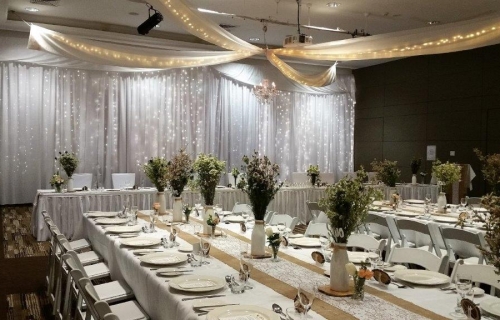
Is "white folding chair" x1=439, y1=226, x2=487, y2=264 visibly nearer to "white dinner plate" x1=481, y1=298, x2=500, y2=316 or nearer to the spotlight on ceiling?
"white dinner plate" x1=481, y1=298, x2=500, y2=316

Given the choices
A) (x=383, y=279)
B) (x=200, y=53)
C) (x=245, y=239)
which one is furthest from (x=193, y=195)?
(x=383, y=279)

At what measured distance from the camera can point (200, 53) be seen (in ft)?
21.1

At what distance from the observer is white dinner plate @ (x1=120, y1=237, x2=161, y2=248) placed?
3.73 meters

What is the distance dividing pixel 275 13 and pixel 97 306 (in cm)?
767

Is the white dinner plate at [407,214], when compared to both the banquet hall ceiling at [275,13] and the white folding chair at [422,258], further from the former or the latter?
the banquet hall ceiling at [275,13]

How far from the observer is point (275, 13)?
29.7 ft

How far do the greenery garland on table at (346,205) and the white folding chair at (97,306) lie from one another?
46.5 inches

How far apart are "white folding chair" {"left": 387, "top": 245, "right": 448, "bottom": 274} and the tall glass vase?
91cm

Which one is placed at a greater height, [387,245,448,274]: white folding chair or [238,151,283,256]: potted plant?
[238,151,283,256]: potted plant

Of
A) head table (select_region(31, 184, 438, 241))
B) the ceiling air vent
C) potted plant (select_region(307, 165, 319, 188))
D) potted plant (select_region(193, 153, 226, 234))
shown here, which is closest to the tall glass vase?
potted plant (select_region(193, 153, 226, 234))

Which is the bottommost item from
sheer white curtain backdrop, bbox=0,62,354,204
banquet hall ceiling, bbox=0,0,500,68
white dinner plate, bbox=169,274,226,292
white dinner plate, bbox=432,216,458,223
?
white dinner plate, bbox=169,274,226,292

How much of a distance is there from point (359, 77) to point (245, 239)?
34.9 ft

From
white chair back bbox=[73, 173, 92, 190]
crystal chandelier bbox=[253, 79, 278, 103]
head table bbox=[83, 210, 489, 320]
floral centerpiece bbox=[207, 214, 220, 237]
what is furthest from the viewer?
crystal chandelier bbox=[253, 79, 278, 103]

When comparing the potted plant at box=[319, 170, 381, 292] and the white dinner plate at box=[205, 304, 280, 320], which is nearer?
the white dinner plate at box=[205, 304, 280, 320]
